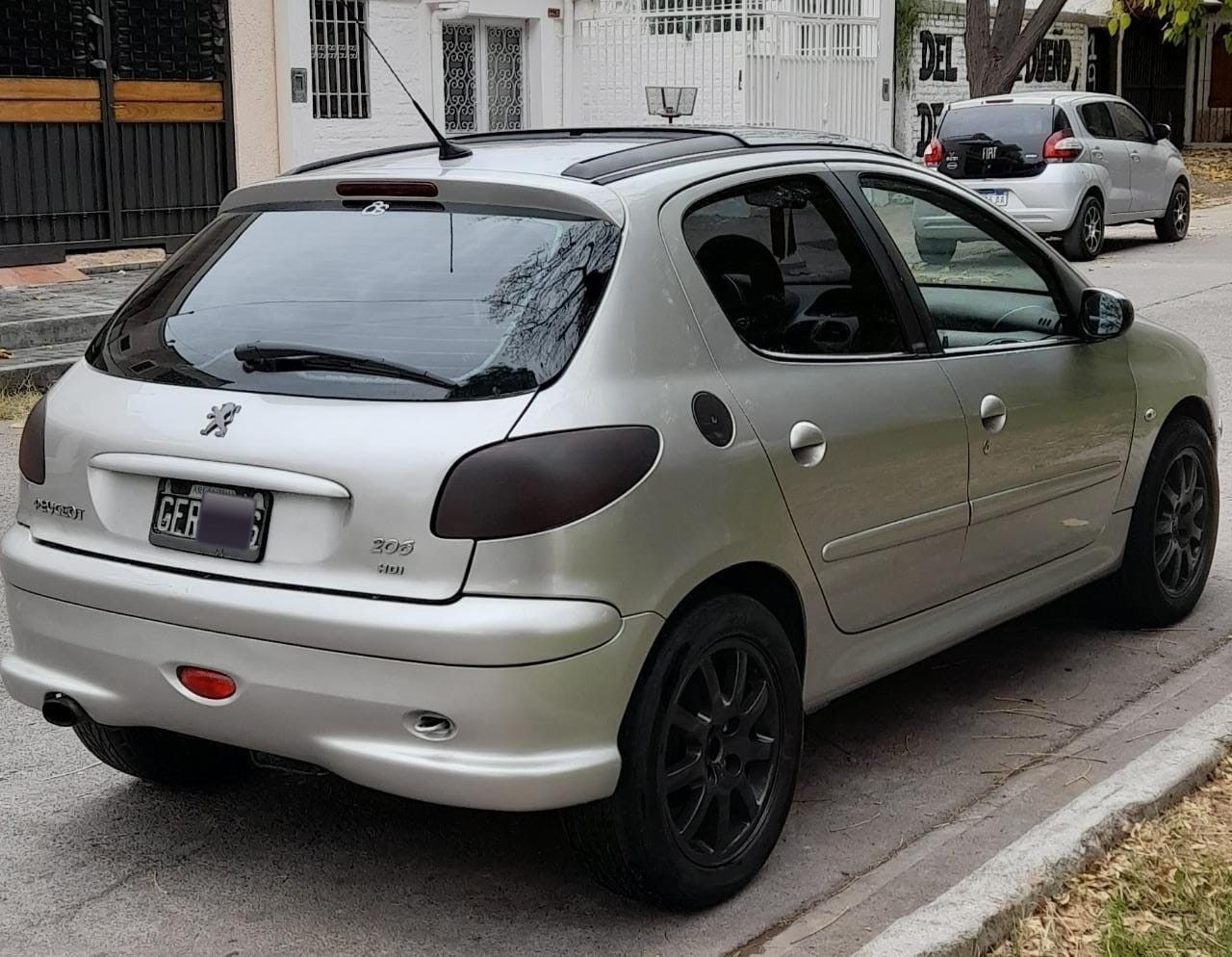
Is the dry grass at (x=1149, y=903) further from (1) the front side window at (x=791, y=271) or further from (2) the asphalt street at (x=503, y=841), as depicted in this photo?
(1) the front side window at (x=791, y=271)

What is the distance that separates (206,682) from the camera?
3549mm

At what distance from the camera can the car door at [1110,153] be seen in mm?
18188

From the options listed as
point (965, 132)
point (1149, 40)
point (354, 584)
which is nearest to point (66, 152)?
point (965, 132)

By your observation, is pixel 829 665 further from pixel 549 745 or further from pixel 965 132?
pixel 965 132

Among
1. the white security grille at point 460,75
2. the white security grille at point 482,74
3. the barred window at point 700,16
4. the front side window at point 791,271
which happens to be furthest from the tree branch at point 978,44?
the front side window at point 791,271

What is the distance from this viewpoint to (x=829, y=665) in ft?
13.6

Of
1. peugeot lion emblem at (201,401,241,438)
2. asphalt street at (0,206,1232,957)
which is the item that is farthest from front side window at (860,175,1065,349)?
peugeot lion emblem at (201,401,241,438)

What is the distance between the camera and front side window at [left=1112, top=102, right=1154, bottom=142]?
19.1 metres

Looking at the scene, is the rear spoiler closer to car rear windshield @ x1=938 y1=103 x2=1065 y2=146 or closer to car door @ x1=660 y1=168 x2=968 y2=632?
car door @ x1=660 y1=168 x2=968 y2=632

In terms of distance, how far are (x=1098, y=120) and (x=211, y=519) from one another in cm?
→ 1665

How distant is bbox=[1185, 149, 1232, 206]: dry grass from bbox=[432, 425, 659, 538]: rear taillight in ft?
79.5

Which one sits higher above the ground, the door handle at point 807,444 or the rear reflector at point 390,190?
the rear reflector at point 390,190

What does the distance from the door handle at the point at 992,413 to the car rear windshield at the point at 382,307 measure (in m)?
1.38

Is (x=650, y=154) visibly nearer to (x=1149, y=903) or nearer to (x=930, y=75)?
(x=1149, y=903)
